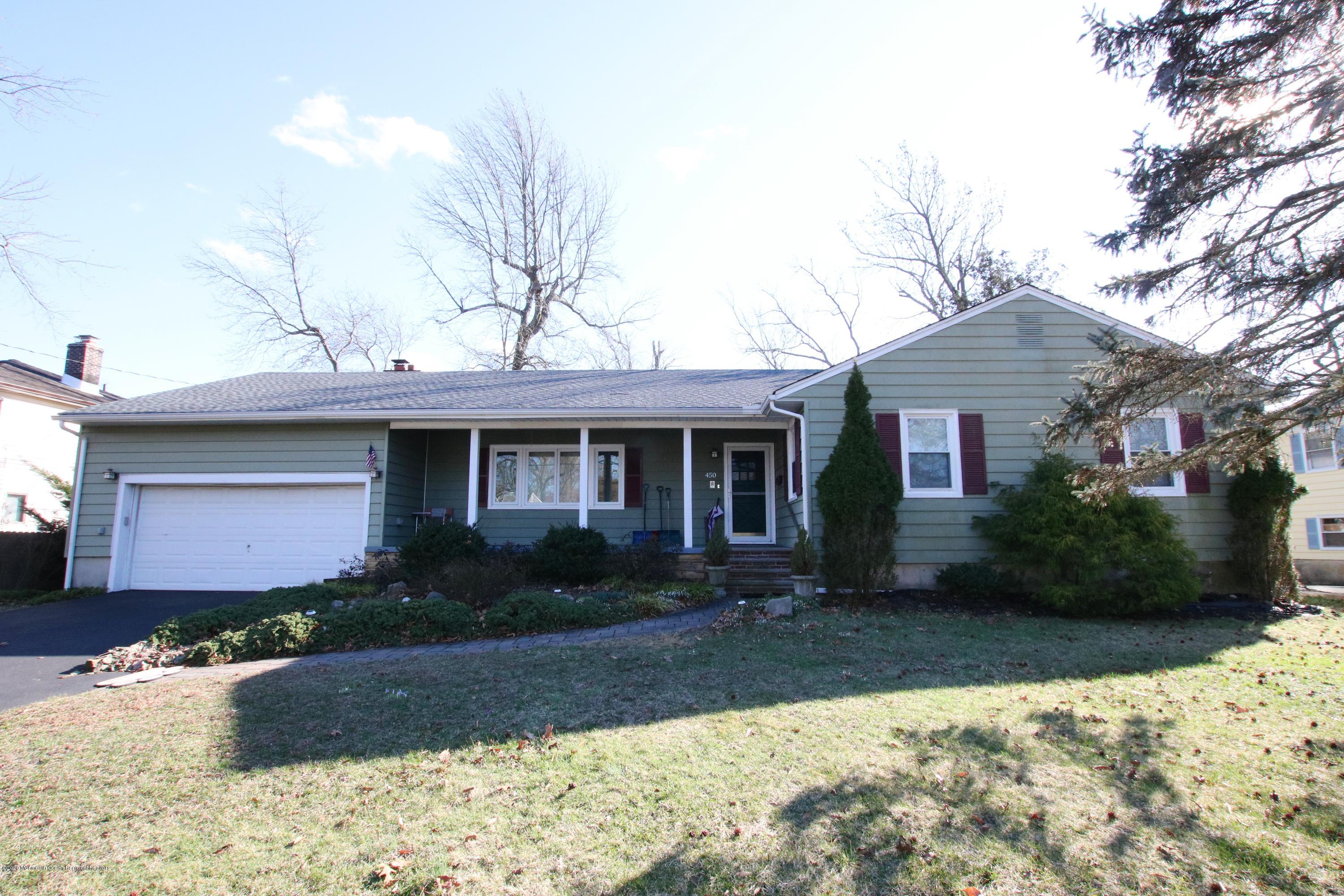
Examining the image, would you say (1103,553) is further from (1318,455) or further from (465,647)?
(1318,455)

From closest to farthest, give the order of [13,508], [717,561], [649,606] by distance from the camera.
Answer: [649,606], [717,561], [13,508]

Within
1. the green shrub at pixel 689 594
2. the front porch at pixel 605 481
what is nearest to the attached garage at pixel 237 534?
the front porch at pixel 605 481

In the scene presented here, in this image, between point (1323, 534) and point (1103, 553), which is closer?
point (1103, 553)

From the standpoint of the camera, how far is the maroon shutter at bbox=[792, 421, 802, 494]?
36.2 feet

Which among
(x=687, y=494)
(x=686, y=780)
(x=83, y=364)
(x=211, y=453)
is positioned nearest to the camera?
(x=686, y=780)

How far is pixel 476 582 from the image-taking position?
900 centimetres

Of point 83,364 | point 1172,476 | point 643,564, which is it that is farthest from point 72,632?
point 83,364

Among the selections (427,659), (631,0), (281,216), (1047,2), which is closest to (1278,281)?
(1047,2)

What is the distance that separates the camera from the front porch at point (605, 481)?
13117 mm

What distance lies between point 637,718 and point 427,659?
265 centimetres

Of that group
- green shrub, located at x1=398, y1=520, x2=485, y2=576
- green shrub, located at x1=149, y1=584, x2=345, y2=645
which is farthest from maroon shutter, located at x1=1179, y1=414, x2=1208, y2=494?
green shrub, located at x1=149, y1=584, x2=345, y2=645

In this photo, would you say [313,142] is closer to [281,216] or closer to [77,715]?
[77,715]

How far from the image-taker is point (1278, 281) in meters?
5.31

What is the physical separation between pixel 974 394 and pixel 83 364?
22952mm
